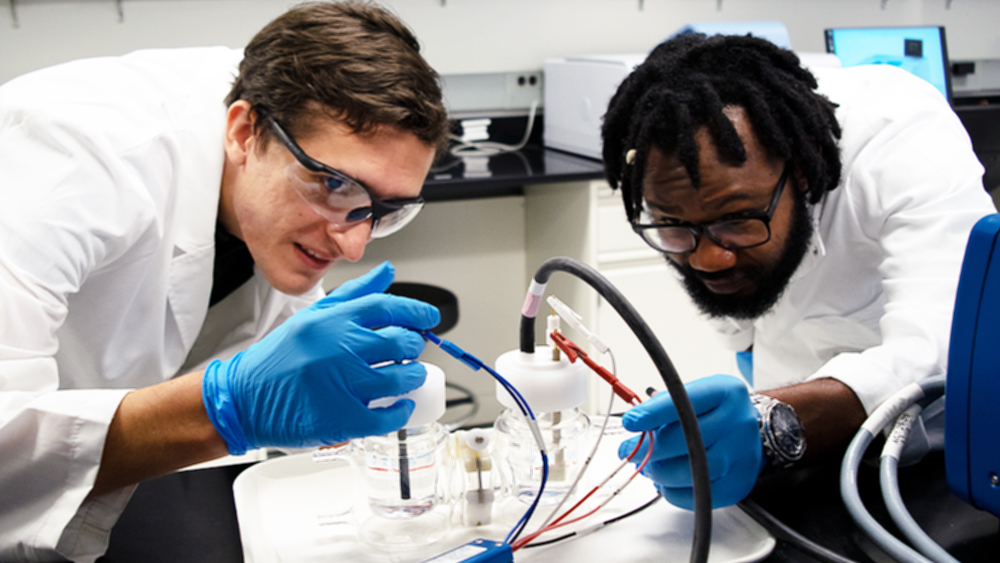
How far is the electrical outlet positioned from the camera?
312 centimetres

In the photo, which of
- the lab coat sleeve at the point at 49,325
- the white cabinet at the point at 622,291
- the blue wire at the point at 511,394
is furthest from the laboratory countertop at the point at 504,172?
the blue wire at the point at 511,394

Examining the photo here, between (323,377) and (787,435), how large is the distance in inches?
21.3

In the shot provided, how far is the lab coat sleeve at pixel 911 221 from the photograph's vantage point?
1.07 meters

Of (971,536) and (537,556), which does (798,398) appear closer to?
(971,536)

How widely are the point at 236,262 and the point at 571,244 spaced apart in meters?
1.42

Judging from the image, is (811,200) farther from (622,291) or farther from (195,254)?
(622,291)

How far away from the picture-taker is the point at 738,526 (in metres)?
0.82

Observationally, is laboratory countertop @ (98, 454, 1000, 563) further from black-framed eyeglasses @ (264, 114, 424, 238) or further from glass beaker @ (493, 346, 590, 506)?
black-framed eyeglasses @ (264, 114, 424, 238)

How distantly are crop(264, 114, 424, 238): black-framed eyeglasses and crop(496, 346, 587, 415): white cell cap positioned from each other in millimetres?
435

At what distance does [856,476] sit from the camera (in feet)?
2.67

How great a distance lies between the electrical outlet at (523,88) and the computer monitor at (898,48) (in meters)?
1.12

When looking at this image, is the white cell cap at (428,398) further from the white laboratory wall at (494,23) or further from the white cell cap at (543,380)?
the white laboratory wall at (494,23)

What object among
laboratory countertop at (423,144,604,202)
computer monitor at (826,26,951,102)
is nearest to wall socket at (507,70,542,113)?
laboratory countertop at (423,144,604,202)

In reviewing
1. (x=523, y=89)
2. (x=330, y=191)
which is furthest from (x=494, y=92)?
(x=330, y=191)
